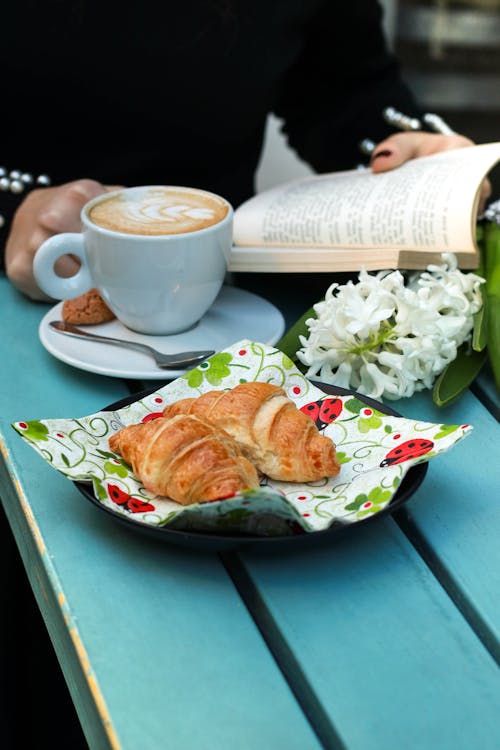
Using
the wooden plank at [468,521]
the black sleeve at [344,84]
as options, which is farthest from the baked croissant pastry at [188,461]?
the black sleeve at [344,84]

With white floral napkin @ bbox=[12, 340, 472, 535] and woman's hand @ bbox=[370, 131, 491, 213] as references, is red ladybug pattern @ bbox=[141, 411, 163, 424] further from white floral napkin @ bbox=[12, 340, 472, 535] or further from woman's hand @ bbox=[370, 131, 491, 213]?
woman's hand @ bbox=[370, 131, 491, 213]

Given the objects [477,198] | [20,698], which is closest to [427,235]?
[477,198]

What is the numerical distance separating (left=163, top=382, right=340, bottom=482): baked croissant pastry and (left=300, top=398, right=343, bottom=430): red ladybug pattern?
4 centimetres

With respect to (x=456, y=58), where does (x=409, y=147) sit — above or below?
above

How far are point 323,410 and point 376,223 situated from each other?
1.00 ft

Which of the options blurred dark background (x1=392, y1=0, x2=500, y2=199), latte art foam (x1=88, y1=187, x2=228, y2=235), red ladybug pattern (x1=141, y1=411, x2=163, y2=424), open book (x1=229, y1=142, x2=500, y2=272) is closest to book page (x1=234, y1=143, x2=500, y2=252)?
open book (x1=229, y1=142, x2=500, y2=272)

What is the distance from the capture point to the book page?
0.92 m

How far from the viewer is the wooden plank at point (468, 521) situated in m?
0.58

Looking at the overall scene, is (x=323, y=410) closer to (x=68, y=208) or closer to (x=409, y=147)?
(x=68, y=208)

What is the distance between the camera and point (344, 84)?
1.49m

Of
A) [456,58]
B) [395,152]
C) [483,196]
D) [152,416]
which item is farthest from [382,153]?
[456,58]

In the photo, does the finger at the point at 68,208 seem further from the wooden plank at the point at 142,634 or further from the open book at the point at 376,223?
the wooden plank at the point at 142,634

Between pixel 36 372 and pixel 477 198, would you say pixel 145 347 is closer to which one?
pixel 36 372

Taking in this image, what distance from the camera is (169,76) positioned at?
1.22 meters
